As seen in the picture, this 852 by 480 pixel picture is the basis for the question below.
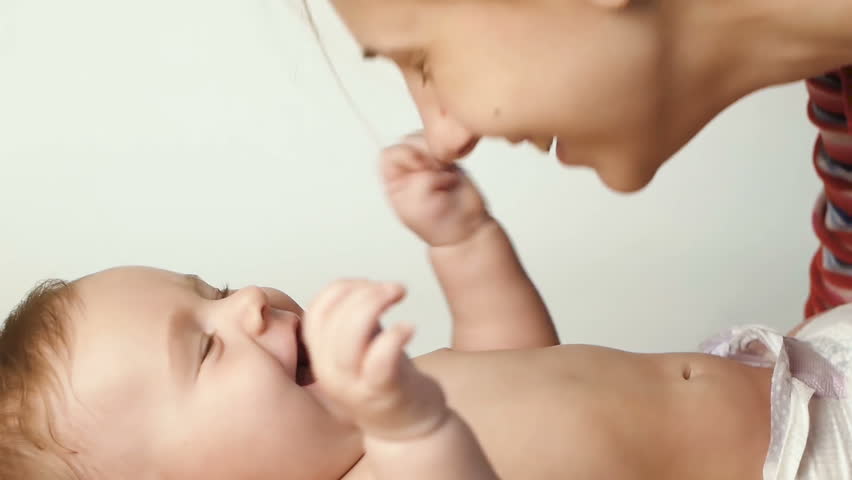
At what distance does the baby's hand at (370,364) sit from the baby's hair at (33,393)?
8.7 inches

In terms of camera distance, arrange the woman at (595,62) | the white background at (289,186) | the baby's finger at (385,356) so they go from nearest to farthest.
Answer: the baby's finger at (385,356) → the woman at (595,62) → the white background at (289,186)

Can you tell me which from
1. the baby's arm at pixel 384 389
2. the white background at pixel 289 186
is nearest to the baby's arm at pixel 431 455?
the baby's arm at pixel 384 389

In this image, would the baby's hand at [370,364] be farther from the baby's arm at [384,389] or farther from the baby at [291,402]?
the baby at [291,402]

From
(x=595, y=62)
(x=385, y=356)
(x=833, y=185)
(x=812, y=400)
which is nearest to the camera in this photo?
(x=385, y=356)

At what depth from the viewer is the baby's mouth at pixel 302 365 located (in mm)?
640

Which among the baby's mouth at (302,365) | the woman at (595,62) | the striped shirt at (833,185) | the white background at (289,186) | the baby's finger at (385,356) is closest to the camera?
the baby's finger at (385,356)

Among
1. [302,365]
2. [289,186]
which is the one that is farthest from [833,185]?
[289,186]

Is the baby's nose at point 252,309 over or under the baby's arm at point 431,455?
over

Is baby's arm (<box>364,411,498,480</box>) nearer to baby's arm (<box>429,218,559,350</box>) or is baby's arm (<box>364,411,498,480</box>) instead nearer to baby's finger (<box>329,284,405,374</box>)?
baby's finger (<box>329,284,405,374</box>)

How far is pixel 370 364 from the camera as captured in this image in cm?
42

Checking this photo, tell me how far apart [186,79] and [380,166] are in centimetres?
44

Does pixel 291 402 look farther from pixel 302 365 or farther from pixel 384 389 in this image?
pixel 384 389

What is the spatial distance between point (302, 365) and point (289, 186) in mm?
463

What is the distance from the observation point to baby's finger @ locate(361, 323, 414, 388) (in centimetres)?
41
